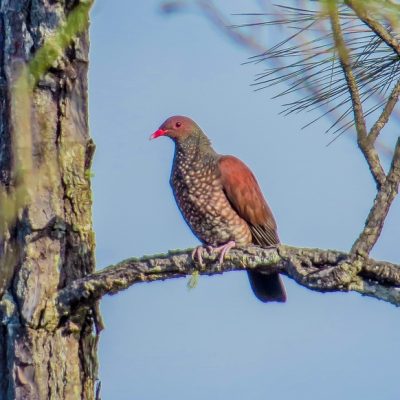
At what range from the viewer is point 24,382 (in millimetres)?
3283

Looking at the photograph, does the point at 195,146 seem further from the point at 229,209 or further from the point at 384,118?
the point at 384,118

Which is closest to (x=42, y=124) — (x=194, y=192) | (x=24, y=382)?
(x=24, y=382)

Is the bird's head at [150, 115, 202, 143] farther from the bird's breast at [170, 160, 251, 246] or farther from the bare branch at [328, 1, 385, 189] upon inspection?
the bare branch at [328, 1, 385, 189]


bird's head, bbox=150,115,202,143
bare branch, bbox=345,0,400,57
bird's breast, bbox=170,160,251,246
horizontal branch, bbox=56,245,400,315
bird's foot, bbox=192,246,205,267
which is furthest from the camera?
bird's head, bbox=150,115,202,143

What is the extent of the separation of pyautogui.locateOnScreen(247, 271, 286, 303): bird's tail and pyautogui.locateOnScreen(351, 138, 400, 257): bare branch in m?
2.47

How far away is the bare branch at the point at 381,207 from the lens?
2531 millimetres

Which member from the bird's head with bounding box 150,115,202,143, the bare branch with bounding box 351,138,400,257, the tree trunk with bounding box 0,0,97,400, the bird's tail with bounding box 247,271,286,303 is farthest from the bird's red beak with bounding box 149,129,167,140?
the bare branch with bounding box 351,138,400,257

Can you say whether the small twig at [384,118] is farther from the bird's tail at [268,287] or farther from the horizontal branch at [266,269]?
the bird's tail at [268,287]

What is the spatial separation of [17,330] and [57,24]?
3.87 ft

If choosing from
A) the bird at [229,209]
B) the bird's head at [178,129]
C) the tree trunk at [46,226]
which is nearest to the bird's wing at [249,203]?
the bird at [229,209]

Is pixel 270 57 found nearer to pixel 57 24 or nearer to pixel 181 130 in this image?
pixel 57 24

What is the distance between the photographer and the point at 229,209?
201 inches

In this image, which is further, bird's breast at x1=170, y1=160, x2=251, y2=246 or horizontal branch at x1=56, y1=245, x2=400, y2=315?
bird's breast at x1=170, y1=160, x2=251, y2=246

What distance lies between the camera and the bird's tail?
5.11 metres
